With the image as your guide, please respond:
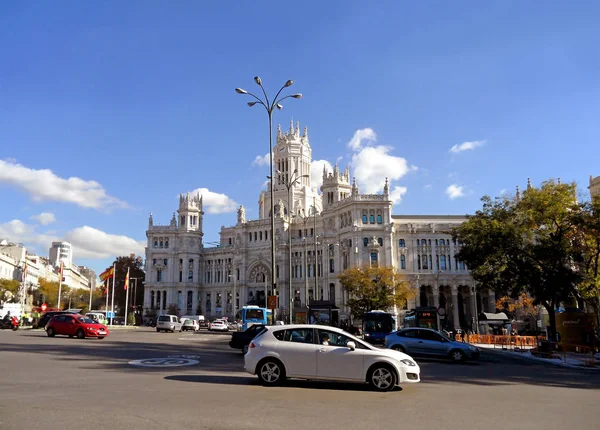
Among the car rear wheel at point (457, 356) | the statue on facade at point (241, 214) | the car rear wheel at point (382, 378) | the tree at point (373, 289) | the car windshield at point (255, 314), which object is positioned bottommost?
the car rear wheel at point (457, 356)

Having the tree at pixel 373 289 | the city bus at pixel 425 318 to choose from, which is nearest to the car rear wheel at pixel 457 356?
the city bus at pixel 425 318

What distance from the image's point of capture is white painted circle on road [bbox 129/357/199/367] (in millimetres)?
16794

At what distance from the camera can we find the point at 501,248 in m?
32.2

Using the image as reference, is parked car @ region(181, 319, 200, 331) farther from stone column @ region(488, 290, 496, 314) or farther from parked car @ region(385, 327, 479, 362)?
stone column @ region(488, 290, 496, 314)

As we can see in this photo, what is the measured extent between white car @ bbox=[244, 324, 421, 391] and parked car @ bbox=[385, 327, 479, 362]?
11368 mm

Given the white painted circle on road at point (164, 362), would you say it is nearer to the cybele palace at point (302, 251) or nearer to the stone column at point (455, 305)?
the cybele palace at point (302, 251)

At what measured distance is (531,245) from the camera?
32.0 meters

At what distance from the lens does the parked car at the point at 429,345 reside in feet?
75.1

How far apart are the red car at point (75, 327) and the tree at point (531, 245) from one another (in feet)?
86.6

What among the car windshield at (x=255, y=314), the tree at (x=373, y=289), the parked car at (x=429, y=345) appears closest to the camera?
the parked car at (x=429, y=345)

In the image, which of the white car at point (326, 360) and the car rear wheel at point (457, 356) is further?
the car rear wheel at point (457, 356)

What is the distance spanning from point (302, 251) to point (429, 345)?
68.1 m

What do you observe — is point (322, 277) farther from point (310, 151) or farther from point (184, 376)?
point (184, 376)

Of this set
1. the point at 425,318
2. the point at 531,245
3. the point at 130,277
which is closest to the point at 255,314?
the point at 425,318
